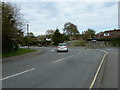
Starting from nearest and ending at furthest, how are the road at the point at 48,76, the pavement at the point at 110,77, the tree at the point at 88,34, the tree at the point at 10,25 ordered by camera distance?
the pavement at the point at 110,77
the road at the point at 48,76
the tree at the point at 10,25
the tree at the point at 88,34

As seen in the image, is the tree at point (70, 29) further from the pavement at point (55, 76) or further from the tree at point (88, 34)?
the pavement at point (55, 76)

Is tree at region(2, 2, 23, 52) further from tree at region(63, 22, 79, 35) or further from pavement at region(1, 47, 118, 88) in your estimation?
tree at region(63, 22, 79, 35)

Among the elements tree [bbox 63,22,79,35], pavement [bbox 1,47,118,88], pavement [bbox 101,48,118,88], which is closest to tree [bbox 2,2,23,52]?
pavement [bbox 1,47,118,88]

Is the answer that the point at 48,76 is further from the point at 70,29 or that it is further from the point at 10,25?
the point at 70,29

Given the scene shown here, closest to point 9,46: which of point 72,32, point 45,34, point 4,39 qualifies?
point 4,39

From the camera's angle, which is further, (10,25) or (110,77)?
(10,25)

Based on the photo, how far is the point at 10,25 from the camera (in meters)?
22.1

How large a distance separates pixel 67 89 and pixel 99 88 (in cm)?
123

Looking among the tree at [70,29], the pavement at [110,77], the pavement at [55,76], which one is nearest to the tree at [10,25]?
the pavement at [55,76]

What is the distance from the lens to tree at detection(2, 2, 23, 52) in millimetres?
21375

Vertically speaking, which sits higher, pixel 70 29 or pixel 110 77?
pixel 70 29

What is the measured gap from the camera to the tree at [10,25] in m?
21.4

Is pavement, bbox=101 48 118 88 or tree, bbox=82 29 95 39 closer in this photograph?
pavement, bbox=101 48 118 88

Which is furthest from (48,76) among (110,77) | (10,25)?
(10,25)
